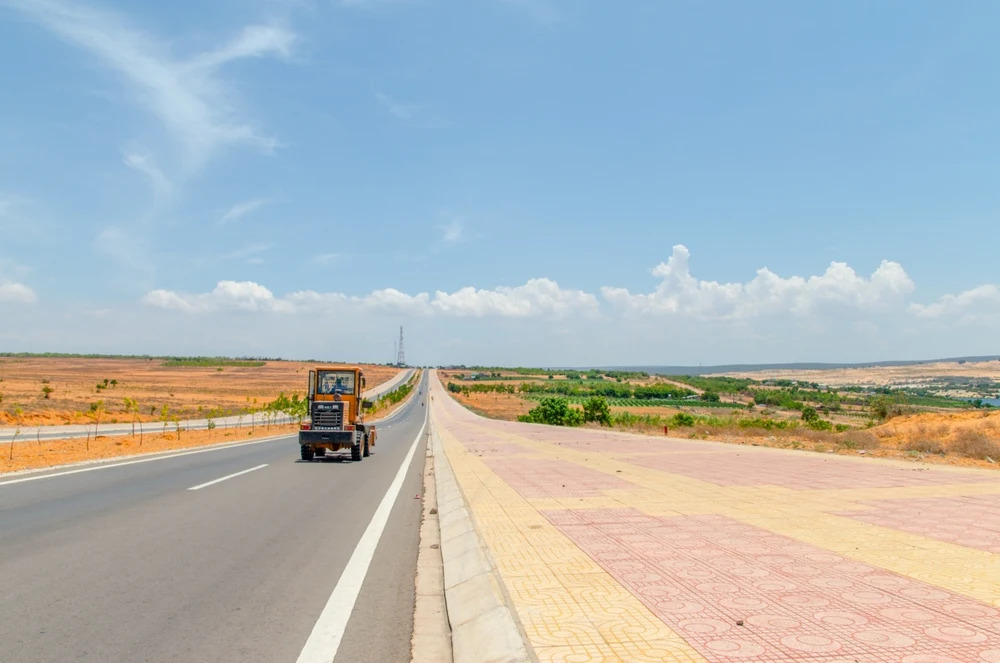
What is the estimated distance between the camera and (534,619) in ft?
15.1

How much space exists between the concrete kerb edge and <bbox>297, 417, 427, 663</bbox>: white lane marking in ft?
2.83

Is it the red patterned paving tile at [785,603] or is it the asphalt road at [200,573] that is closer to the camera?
the red patterned paving tile at [785,603]

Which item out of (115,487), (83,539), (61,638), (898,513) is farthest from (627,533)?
(115,487)

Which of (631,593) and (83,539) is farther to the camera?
(83,539)

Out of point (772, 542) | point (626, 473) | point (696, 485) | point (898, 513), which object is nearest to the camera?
point (772, 542)

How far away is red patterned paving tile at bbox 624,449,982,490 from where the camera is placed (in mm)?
12586

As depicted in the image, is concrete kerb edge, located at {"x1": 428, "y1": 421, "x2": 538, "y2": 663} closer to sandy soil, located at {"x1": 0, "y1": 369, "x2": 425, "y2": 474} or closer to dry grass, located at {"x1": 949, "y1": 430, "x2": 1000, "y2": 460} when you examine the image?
sandy soil, located at {"x1": 0, "y1": 369, "x2": 425, "y2": 474}

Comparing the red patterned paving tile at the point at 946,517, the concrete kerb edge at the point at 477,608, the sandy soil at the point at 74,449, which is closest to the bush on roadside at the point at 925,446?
the red patterned paving tile at the point at 946,517

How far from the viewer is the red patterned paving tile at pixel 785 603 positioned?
4020 mm

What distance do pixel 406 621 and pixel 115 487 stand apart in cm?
1022

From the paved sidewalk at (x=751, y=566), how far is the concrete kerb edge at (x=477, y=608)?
14 centimetres

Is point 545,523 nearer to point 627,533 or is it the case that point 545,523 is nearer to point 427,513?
point 627,533

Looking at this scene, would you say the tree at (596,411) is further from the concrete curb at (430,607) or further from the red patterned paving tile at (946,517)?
the concrete curb at (430,607)

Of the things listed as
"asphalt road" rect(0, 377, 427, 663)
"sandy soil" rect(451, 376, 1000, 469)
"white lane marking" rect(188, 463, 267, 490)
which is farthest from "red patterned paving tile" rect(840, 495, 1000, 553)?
"white lane marking" rect(188, 463, 267, 490)
